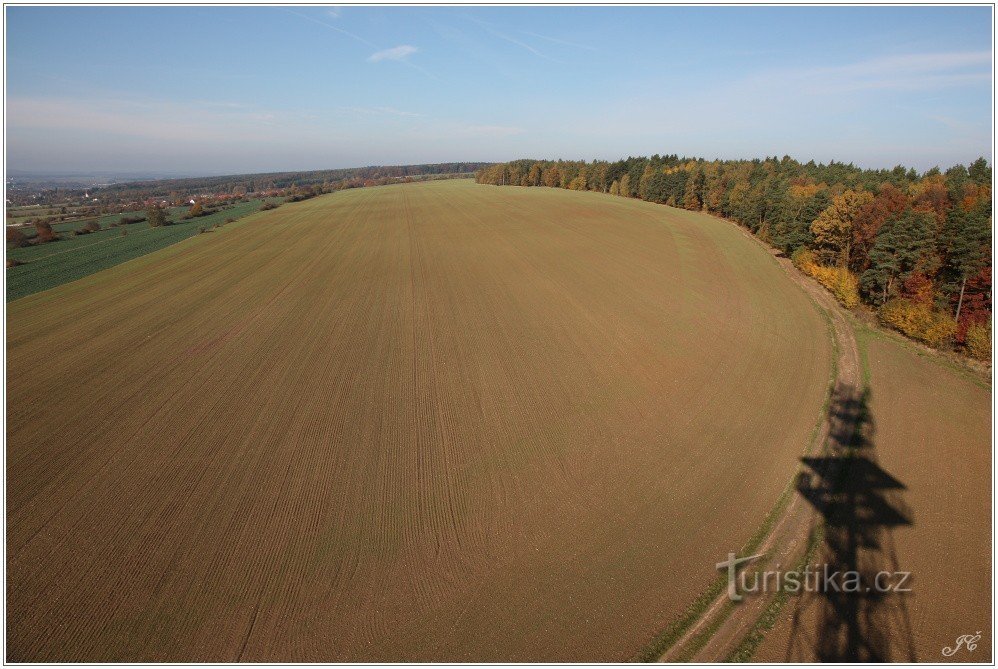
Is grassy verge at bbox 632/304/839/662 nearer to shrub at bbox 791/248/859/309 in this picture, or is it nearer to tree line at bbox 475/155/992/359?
tree line at bbox 475/155/992/359

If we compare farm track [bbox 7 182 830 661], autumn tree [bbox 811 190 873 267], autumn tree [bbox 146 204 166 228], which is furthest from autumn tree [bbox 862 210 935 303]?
autumn tree [bbox 146 204 166 228]

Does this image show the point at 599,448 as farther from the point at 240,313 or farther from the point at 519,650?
the point at 240,313

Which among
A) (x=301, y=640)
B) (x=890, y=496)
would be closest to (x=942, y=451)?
(x=890, y=496)

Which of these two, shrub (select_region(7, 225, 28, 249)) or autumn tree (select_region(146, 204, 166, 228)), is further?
autumn tree (select_region(146, 204, 166, 228))

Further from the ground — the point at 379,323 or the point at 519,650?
the point at 379,323

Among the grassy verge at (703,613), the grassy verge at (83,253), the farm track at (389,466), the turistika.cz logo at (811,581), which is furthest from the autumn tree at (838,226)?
the grassy verge at (83,253)

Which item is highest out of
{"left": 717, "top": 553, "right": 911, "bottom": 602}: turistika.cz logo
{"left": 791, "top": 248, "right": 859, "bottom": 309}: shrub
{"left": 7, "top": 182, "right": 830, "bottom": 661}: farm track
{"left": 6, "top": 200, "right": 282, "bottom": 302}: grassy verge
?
{"left": 6, "top": 200, "right": 282, "bottom": 302}: grassy verge
